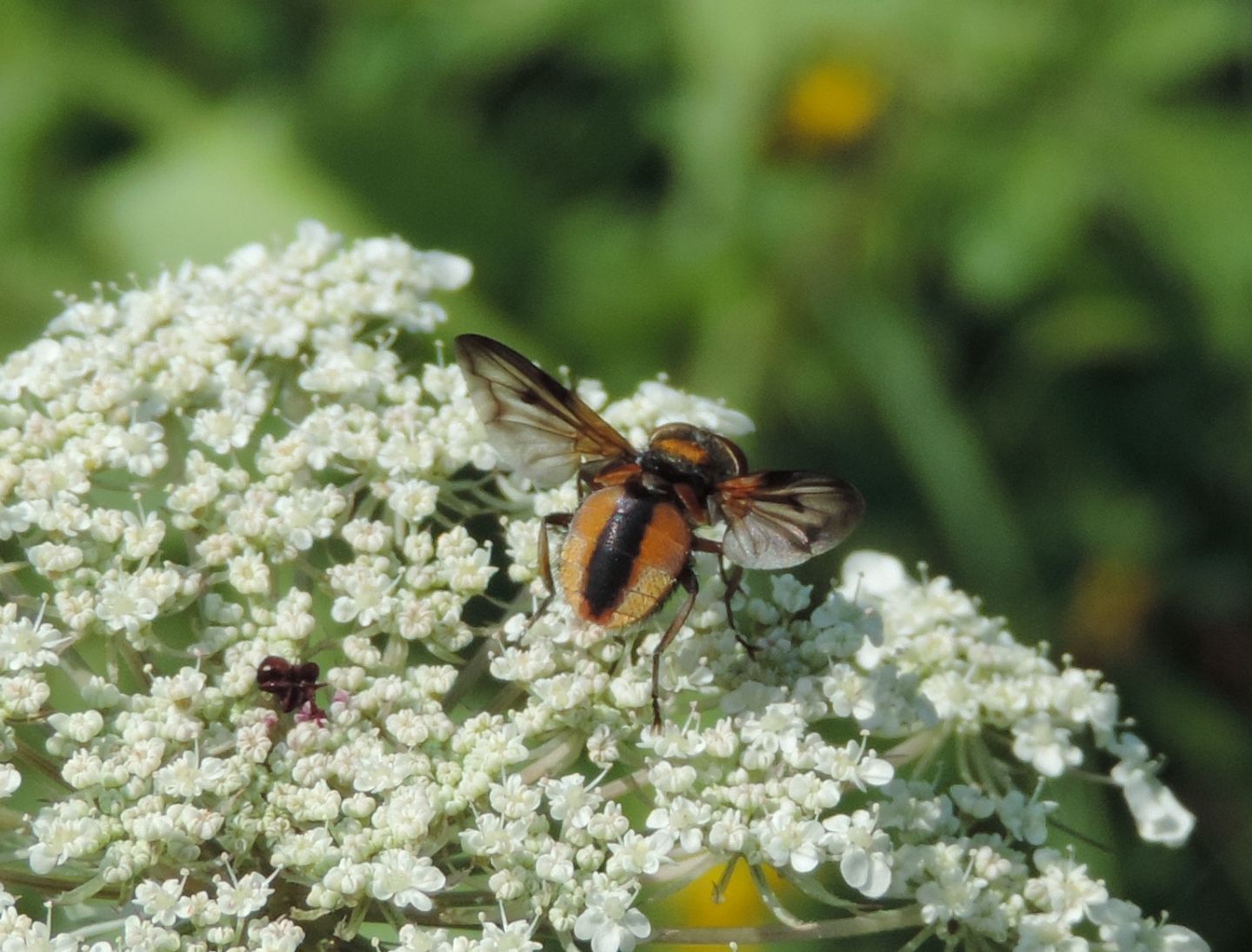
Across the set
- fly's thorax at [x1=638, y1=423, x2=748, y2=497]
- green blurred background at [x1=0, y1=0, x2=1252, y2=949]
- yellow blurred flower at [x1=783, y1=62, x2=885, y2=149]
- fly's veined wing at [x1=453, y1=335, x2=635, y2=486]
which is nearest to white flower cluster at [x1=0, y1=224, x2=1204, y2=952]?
fly's veined wing at [x1=453, y1=335, x2=635, y2=486]

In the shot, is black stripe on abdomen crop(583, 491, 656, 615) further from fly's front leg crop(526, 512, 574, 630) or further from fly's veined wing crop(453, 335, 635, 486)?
fly's veined wing crop(453, 335, 635, 486)

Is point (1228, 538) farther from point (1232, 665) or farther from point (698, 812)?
point (698, 812)

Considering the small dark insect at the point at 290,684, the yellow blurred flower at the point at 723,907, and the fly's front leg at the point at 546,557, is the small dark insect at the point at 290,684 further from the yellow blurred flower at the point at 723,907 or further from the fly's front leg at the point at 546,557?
the yellow blurred flower at the point at 723,907

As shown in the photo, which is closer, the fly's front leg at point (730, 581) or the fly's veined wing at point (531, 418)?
the fly's front leg at point (730, 581)

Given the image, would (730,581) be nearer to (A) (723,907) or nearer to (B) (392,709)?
(B) (392,709)

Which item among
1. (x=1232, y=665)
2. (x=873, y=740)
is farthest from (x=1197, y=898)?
(x=873, y=740)

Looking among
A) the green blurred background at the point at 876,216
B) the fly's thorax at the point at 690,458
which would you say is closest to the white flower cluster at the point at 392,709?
the fly's thorax at the point at 690,458

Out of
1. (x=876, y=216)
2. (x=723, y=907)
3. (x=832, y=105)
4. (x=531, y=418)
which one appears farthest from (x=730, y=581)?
(x=832, y=105)
